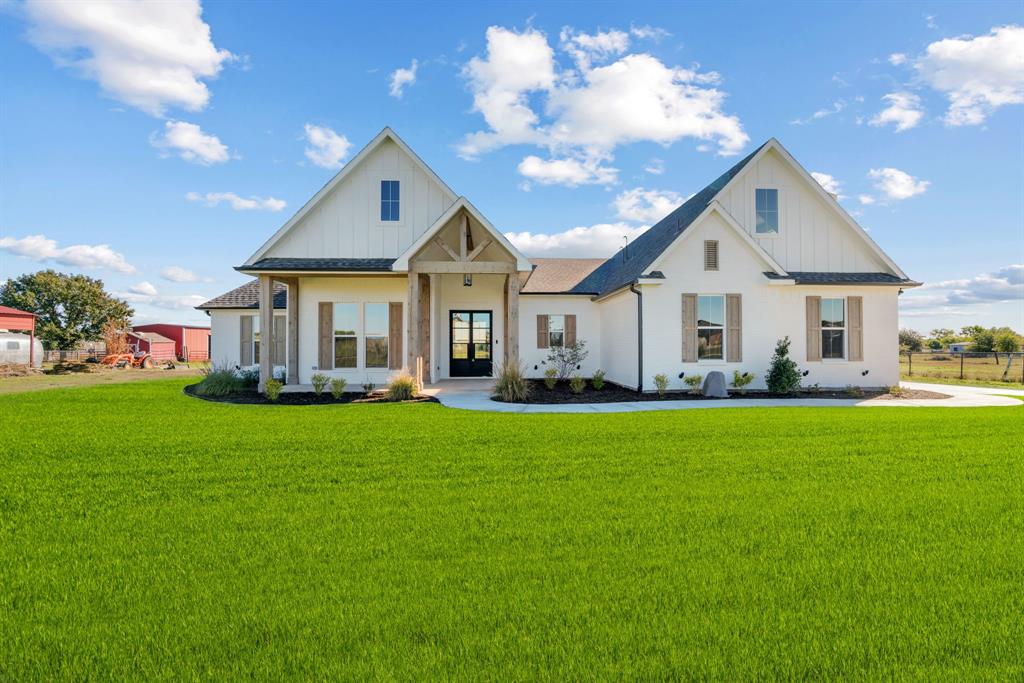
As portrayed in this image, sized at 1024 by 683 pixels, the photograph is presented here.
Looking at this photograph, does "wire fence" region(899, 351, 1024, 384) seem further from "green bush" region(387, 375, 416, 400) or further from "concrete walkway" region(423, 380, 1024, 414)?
"green bush" region(387, 375, 416, 400)

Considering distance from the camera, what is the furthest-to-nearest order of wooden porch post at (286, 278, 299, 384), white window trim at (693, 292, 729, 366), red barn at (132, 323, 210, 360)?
1. red barn at (132, 323, 210, 360)
2. wooden porch post at (286, 278, 299, 384)
3. white window trim at (693, 292, 729, 366)

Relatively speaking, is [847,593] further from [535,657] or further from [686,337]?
[686,337]

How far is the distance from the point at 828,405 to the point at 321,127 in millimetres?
14393

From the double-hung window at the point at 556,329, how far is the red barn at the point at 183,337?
39711mm

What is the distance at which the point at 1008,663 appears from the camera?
2.33m

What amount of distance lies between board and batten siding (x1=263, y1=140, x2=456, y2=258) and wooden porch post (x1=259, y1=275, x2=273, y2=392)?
1.32 metres

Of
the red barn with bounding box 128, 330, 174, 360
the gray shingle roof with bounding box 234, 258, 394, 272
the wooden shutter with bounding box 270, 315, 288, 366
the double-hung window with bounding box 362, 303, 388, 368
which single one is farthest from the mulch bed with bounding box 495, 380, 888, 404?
the red barn with bounding box 128, 330, 174, 360

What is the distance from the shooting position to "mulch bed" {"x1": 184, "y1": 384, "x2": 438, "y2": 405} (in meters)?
12.5

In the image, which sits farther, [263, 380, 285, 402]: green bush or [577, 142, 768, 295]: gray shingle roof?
[577, 142, 768, 295]: gray shingle roof

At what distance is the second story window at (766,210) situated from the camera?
15500 millimetres

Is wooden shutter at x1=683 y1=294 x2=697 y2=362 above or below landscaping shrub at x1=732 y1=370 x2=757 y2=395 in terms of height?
above

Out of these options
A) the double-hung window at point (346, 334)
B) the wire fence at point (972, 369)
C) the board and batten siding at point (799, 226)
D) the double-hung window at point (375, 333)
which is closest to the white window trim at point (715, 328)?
the board and batten siding at point (799, 226)

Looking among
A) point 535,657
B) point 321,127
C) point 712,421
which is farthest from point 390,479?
point 321,127

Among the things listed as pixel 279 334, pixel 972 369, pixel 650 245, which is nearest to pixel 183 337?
pixel 279 334
